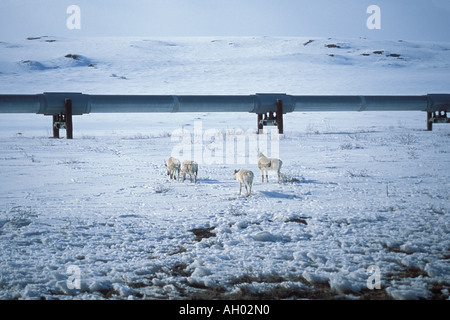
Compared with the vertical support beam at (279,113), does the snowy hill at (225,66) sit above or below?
above

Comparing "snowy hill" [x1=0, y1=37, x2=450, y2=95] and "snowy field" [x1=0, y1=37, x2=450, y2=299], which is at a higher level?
"snowy hill" [x1=0, y1=37, x2=450, y2=95]

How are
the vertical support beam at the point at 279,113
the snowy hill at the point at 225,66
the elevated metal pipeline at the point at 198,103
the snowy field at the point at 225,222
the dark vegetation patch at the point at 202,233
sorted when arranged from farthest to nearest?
the snowy hill at the point at 225,66
the vertical support beam at the point at 279,113
the elevated metal pipeline at the point at 198,103
the dark vegetation patch at the point at 202,233
the snowy field at the point at 225,222

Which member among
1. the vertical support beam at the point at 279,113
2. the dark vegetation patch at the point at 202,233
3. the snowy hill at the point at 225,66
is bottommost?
the dark vegetation patch at the point at 202,233

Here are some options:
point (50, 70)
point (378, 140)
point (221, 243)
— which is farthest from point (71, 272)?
point (50, 70)

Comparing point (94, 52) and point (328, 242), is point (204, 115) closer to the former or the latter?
point (328, 242)

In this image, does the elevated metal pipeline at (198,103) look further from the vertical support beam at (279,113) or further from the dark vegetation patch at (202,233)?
the dark vegetation patch at (202,233)

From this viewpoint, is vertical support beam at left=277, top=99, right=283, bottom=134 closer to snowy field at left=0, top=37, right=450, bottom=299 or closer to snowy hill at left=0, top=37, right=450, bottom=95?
snowy field at left=0, top=37, right=450, bottom=299

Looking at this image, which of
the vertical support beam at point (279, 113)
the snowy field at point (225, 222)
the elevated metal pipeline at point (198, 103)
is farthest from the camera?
the vertical support beam at point (279, 113)

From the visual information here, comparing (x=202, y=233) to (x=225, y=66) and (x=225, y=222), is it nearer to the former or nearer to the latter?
(x=225, y=222)

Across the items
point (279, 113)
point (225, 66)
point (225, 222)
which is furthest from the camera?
point (225, 66)

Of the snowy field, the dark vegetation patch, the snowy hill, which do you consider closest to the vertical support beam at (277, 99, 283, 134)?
the snowy field

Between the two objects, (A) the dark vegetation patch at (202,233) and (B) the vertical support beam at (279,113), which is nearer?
(A) the dark vegetation patch at (202,233)

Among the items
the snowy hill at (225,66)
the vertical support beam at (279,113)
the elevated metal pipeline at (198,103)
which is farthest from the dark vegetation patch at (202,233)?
the snowy hill at (225,66)

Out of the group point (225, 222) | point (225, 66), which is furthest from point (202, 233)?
point (225, 66)
